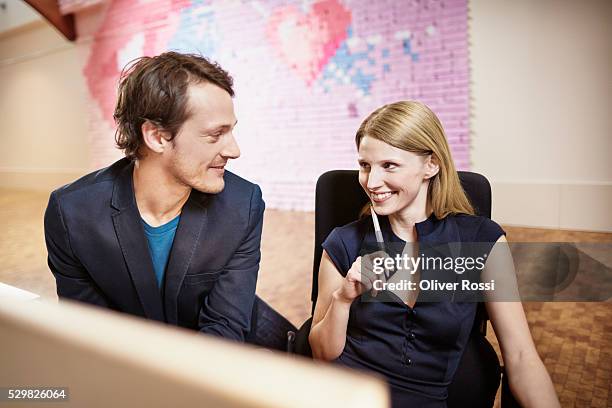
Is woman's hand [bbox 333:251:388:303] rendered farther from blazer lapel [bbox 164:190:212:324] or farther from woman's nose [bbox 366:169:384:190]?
blazer lapel [bbox 164:190:212:324]

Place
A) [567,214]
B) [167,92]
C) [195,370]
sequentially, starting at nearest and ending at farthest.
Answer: [195,370], [167,92], [567,214]

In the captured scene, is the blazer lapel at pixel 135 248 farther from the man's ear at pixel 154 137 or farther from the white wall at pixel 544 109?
the white wall at pixel 544 109

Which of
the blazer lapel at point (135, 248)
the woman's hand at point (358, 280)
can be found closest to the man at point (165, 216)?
the blazer lapel at point (135, 248)

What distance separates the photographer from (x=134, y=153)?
4.84 feet

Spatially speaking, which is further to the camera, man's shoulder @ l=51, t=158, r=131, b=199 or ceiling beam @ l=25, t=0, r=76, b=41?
ceiling beam @ l=25, t=0, r=76, b=41

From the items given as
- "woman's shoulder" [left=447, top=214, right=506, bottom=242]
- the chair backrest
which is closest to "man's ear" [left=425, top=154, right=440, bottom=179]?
"woman's shoulder" [left=447, top=214, right=506, bottom=242]

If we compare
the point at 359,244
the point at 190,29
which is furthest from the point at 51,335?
the point at 190,29

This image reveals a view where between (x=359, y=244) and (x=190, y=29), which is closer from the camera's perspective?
(x=359, y=244)

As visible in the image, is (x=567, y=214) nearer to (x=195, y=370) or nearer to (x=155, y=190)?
(x=155, y=190)

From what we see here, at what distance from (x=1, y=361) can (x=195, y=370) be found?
0.10 metres

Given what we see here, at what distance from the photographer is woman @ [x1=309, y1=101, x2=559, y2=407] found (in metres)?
1.24

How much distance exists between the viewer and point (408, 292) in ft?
4.35

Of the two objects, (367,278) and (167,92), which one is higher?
(167,92)

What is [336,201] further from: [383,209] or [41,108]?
[41,108]
